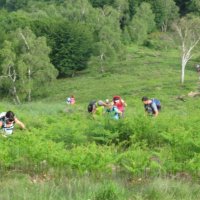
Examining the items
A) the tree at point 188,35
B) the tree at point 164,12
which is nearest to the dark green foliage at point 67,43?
the tree at point 188,35

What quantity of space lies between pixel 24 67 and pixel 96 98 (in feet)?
34.7

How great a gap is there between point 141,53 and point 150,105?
71.8 metres

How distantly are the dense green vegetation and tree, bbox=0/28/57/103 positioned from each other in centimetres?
14

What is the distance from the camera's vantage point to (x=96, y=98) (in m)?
53.8

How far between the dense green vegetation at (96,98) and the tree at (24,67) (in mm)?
137

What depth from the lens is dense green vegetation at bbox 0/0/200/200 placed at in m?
8.04

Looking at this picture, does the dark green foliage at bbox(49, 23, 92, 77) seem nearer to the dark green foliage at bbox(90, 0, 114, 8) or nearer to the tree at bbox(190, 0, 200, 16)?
the dark green foliage at bbox(90, 0, 114, 8)

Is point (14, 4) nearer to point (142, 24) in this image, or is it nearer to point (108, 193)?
point (142, 24)

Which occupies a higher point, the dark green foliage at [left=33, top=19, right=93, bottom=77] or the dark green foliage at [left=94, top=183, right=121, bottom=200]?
the dark green foliage at [left=94, top=183, right=121, bottom=200]

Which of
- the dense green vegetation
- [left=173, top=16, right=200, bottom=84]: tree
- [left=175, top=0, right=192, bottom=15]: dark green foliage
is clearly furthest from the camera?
[left=175, top=0, right=192, bottom=15]: dark green foliage

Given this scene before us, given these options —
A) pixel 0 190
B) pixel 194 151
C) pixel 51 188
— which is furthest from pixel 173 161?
pixel 0 190

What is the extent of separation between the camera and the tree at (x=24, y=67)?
59031 millimetres

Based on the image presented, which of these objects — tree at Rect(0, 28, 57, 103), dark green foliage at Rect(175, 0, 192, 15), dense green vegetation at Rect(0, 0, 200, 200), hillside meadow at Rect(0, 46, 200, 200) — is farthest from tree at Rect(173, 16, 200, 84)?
dark green foliage at Rect(175, 0, 192, 15)

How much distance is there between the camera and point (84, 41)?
81.1m
